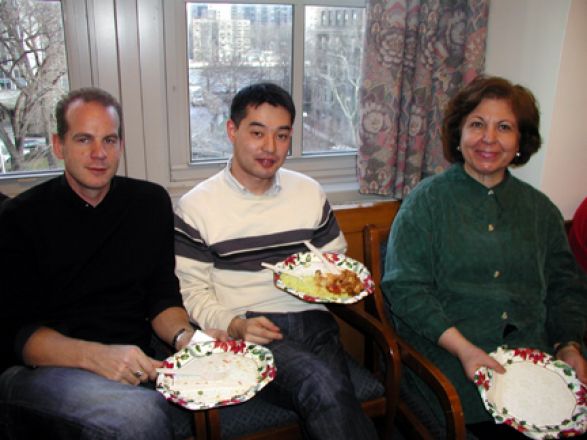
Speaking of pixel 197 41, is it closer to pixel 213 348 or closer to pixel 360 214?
pixel 360 214

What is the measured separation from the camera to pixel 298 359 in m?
1.52

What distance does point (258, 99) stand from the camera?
1.68 meters

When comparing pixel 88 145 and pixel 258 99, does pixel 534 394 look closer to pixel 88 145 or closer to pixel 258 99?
pixel 258 99

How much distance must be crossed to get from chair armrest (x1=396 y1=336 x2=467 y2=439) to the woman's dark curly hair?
692 millimetres

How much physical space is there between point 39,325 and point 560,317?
157 cm

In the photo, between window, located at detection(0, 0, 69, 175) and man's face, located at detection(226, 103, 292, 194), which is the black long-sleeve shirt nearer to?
man's face, located at detection(226, 103, 292, 194)

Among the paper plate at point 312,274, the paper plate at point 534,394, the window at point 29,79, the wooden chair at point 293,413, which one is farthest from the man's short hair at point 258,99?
the paper plate at point 534,394

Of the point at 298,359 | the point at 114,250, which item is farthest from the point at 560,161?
the point at 114,250

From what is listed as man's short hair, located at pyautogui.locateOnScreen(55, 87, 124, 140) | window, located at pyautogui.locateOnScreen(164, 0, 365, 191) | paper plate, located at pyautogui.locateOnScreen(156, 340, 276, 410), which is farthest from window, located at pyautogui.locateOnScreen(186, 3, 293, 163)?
paper plate, located at pyautogui.locateOnScreen(156, 340, 276, 410)

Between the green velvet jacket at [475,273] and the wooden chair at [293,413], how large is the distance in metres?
0.11

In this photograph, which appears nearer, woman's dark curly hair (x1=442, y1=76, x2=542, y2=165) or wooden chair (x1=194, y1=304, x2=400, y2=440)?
wooden chair (x1=194, y1=304, x2=400, y2=440)

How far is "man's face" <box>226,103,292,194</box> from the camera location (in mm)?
1676

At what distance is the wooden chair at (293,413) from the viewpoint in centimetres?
143

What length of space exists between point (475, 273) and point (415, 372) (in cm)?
36
